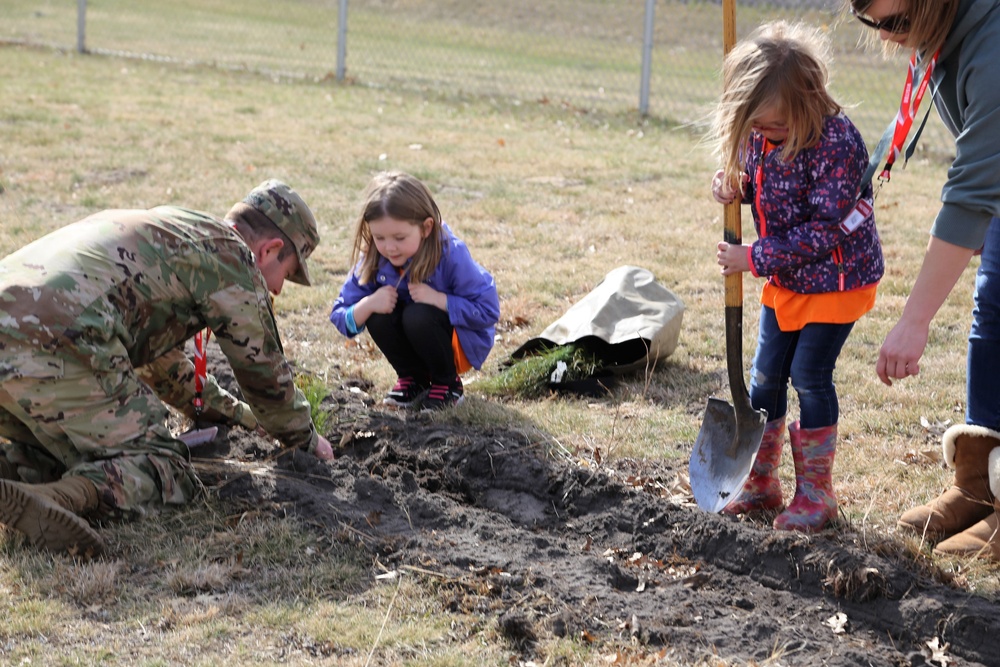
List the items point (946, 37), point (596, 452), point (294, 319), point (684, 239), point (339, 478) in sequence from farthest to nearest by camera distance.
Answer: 1. point (684, 239)
2. point (294, 319)
3. point (596, 452)
4. point (339, 478)
5. point (946, 37)

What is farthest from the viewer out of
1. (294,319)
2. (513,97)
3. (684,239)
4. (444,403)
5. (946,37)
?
(513,97)

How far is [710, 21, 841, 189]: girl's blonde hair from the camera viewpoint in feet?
10.6

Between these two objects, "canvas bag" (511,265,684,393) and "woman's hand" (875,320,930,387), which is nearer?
"woman's hand" (875,320,930,387)

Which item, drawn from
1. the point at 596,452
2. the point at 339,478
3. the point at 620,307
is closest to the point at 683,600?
the point at 596,452

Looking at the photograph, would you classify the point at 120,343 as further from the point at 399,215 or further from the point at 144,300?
the point at 399,215

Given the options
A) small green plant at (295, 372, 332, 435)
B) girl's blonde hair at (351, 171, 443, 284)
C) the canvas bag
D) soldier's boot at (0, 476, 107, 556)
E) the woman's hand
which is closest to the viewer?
the woman's hand

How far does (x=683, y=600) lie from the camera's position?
323cm

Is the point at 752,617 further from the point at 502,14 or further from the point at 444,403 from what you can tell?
the point at 502,14

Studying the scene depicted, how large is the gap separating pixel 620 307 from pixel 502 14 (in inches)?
785

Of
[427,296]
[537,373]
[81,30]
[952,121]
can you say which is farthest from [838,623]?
[81,30]

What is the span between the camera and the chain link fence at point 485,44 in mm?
14570

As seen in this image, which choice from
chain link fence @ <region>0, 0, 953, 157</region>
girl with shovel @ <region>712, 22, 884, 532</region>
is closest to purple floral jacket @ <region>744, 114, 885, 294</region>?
girl with shovel @ <region>712, 22, 884, 532</region>

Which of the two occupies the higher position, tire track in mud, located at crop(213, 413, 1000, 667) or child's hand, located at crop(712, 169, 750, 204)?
child's hand, located at crop(712, 169, 750, 204)

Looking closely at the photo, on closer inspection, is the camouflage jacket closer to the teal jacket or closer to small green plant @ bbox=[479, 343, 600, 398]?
small green plant @ bbox=[479, 343, 600, 398]
